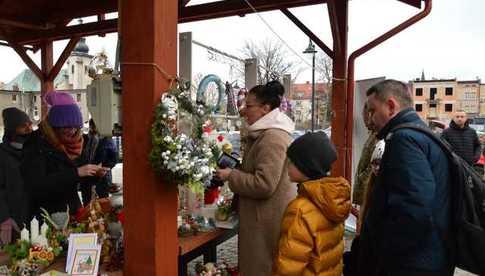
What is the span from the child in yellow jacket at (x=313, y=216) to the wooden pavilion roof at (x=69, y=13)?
3.28m

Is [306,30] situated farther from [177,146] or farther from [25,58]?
[25,58]

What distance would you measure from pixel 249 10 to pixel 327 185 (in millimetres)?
3774

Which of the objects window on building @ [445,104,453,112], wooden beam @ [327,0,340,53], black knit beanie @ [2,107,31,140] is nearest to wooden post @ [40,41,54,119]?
black knit beanie @ [2,107,31,140]

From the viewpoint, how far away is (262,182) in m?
2.27

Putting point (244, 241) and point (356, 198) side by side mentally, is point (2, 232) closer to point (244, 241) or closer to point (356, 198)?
point (244, 241)

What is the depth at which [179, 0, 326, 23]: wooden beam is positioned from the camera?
4.93m

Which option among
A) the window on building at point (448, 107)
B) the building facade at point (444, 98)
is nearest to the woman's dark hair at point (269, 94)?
the building facade at point (444, 98)

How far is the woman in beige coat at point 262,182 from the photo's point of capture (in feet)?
7.51

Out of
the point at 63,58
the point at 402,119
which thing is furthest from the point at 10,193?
the point at 63,58

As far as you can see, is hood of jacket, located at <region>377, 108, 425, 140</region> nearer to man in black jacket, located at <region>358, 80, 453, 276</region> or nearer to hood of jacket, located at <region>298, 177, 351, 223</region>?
→ man in black jacket, located at <region>358, 80, 453, 276</region>

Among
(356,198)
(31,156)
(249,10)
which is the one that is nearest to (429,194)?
Result: (31,156)

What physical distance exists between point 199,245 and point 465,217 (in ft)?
4.46

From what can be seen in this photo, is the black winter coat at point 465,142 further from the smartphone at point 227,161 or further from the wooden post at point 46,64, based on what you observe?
the wooden post at point 46,64

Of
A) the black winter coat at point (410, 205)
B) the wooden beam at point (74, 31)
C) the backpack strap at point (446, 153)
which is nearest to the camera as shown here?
the black winter coat at point (410, 205)
